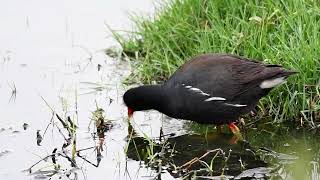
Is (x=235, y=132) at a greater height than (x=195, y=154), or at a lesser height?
greater

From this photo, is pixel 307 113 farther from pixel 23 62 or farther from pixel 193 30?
pixel 23 62

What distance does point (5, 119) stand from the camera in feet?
22.6

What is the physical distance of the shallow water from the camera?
5926 millimetres

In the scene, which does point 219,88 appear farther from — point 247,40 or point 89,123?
point 89,123

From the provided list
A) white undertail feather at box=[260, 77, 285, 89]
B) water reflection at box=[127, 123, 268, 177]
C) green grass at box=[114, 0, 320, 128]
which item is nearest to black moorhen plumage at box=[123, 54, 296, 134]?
white undertail feather at box=[260, 77, 285, 89]

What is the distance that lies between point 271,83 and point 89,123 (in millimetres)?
1525

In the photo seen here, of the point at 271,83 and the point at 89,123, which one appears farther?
the point at 89,123

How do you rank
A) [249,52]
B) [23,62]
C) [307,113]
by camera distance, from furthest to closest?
[23,62] < [249,52] < [307,113]

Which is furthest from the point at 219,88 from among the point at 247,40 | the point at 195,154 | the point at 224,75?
the point at 247,40

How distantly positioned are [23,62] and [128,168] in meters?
2.63

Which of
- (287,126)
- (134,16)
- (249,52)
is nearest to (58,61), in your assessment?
(134,16)

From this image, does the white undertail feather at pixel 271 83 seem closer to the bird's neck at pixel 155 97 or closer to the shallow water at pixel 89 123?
the shallow water at pixel 89 123

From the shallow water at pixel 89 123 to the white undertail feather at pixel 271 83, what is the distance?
43 centimetres

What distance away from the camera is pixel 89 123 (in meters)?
6.75
